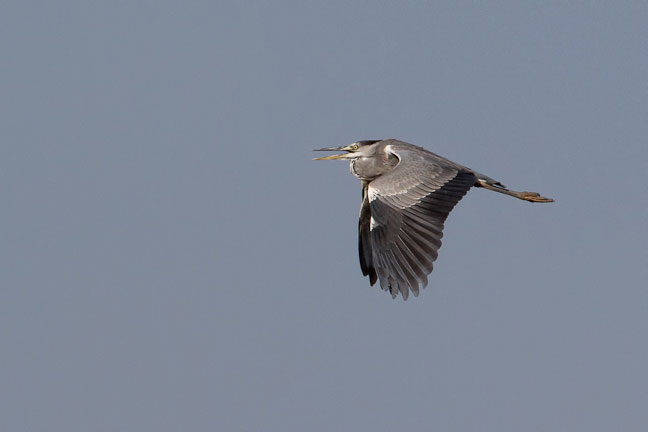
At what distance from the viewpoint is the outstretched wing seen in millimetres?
12000

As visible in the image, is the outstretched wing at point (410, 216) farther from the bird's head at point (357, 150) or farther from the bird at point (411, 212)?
the bird's head at point (357, 150)

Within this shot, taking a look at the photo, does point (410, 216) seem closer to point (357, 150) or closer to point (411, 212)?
point (411, 212)

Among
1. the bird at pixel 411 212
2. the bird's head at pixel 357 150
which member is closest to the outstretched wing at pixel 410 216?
the bird at pixel 411 212

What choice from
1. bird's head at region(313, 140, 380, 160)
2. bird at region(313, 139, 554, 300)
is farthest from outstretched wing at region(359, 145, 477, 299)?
bird's head at region(313, 140, 380, 160)

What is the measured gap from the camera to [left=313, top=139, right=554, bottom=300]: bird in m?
12.0

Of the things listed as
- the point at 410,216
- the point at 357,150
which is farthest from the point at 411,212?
the point at 357,150

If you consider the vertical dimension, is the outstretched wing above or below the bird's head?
below

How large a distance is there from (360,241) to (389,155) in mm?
1175

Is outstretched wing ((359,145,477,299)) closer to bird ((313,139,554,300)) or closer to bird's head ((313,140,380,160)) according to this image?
bird ((313,139,554,300))

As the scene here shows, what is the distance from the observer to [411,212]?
1247 cm

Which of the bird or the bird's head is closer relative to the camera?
the bird

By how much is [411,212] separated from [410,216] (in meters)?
0.07

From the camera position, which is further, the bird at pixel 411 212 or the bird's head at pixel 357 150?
the bird's head at pixel 357 150

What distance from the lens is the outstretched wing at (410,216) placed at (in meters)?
12.0
